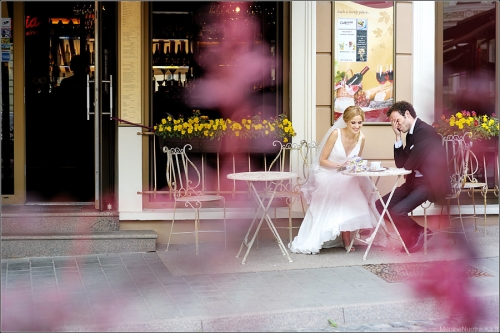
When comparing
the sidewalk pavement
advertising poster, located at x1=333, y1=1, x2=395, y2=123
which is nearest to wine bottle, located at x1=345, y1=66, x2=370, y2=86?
advertising poster, located at x1=333, y1=1, x2=395, y2=123

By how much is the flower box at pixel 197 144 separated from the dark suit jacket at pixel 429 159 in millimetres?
1992

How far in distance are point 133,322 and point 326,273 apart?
2.01 metres

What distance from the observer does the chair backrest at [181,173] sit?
7090 mm

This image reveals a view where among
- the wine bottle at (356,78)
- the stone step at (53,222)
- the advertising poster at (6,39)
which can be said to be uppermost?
the advertising poster at (6,39)

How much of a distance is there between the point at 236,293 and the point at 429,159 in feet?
7.96

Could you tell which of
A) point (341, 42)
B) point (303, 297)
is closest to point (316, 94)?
point (341, 42)

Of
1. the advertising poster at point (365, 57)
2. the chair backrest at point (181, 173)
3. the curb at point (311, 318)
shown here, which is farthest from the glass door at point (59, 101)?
the curb at point (311, 318)

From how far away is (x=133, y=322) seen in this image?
464cm

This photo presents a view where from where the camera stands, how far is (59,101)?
28.1 ft

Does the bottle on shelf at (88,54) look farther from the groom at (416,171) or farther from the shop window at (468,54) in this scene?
the shop window at (468,54)

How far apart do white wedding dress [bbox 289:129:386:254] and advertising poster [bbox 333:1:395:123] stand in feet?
2.67

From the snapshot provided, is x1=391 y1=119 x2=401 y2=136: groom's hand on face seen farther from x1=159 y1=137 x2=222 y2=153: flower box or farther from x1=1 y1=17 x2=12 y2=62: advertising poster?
x1=1 y1=17 x2=12 y2=62: advertising poster

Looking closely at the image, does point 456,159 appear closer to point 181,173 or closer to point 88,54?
point 181,173

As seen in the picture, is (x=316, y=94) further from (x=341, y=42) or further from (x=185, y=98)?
(x=185, y=98)
